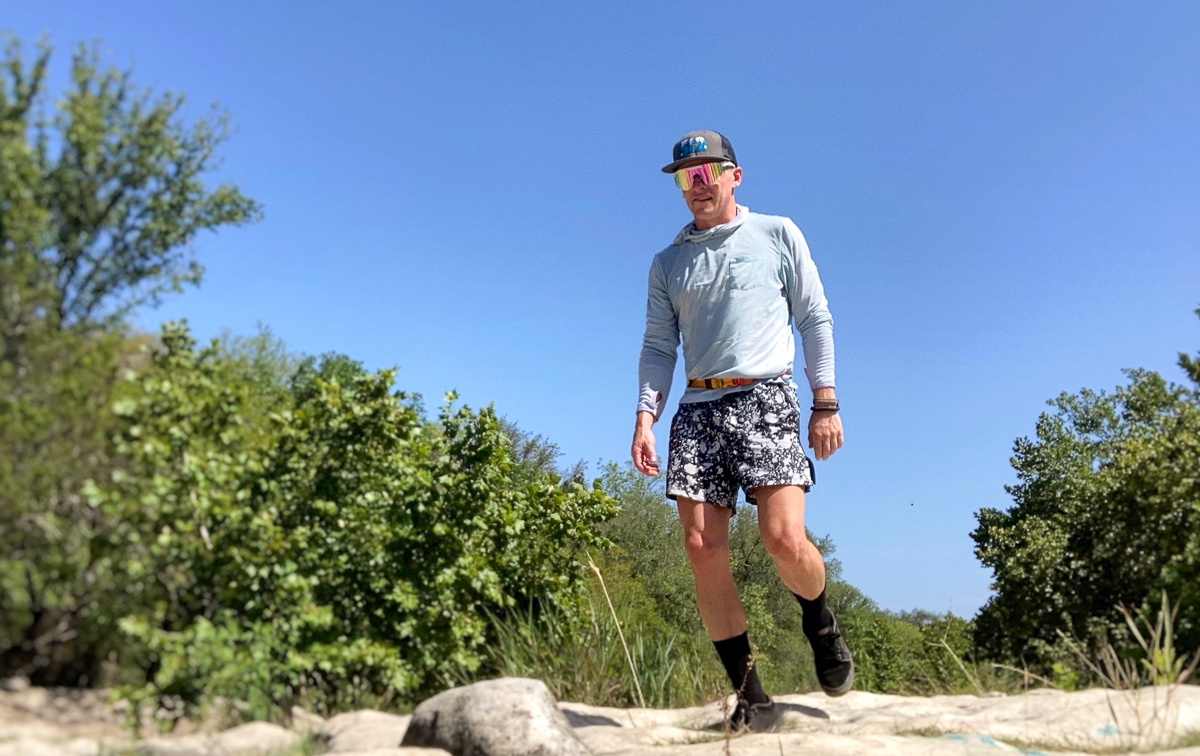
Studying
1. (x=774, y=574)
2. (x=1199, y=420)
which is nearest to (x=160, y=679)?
(x=1199, y=420)

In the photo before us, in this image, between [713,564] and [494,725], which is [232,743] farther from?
[713,564]

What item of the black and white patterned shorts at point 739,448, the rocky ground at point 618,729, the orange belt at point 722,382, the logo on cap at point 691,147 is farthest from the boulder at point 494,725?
the logo on cap at point 691,147

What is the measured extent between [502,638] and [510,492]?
3.60 feet

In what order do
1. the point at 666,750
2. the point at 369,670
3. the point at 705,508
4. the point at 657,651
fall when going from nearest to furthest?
the point at 666,750 → the point at 369,670 → the point at 705,508 → the point at 657,651

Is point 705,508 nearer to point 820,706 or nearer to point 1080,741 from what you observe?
point 820,706

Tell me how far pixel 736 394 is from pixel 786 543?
2.64 feet

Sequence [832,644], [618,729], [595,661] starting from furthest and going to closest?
1. [595,661]
2. [832,644]
3. [618,729]

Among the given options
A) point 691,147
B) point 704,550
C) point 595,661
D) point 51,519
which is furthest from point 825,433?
point 51,519

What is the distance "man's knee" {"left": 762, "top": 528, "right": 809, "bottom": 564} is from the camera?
511 centimetres

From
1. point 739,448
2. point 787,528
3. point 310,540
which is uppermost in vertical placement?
point 739,448

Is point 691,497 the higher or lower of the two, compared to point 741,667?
higher

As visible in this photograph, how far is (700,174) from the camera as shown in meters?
5.50

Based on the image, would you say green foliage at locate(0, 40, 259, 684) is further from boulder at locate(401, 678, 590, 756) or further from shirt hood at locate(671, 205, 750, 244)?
shirt hood at locate(671, 205, 750, 244)

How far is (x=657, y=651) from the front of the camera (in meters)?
6.50
